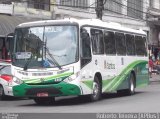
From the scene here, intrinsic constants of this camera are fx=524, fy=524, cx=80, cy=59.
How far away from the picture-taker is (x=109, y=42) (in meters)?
21.2

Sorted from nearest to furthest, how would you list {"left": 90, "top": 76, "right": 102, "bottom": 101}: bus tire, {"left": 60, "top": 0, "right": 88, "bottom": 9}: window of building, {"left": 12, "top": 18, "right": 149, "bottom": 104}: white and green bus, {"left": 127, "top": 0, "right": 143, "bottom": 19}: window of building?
1. {"left": 12, "top": 18, "right": 149, "bottom": 104}: white and green bus
2. {"left": 90, "top": 76, "right": 102, "bottom": 101}: bus tire
3. {"left": 60, "top": 0, "right": 88, "bottom": 9}: window of building
4. {"left": 127, "top": 0, "right": 143, "bottom": 19}: window of building

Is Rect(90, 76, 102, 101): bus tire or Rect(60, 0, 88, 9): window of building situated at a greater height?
Rect(60, 0, 88, 9): window of building

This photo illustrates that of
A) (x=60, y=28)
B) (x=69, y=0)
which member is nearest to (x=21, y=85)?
(x=60, y=28)

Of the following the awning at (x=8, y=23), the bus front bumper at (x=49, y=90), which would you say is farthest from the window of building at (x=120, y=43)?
the awning at (x=8, y=23)

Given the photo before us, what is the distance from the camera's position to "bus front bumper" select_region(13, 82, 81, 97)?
1803cm

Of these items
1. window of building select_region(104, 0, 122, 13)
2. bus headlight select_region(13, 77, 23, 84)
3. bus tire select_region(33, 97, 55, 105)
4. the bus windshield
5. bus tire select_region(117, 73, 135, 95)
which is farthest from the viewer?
window of building select_region(104, 0, 122, 13)

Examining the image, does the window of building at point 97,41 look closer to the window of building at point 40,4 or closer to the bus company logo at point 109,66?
the bus company logo at point 109,66

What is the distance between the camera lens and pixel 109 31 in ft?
70.4

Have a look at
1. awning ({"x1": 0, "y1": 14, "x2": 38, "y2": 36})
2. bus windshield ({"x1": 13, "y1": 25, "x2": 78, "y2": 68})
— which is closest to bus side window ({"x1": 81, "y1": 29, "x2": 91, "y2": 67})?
bus windshield ({"x1": 13, "y1": 25, "x2": 78, "y2": 68})

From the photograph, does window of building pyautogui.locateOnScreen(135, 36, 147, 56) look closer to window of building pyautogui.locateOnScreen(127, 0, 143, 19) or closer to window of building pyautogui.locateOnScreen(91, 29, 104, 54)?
window of building pyautogui.locateOnScreen(91, 29, 104, 54)

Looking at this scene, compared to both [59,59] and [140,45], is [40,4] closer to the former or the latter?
[140,45]

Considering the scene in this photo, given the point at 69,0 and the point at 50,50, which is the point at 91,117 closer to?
the point at 50,50

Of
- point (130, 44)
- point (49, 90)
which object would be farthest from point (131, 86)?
point (49, 90)

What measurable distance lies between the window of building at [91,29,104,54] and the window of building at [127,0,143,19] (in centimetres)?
2862
